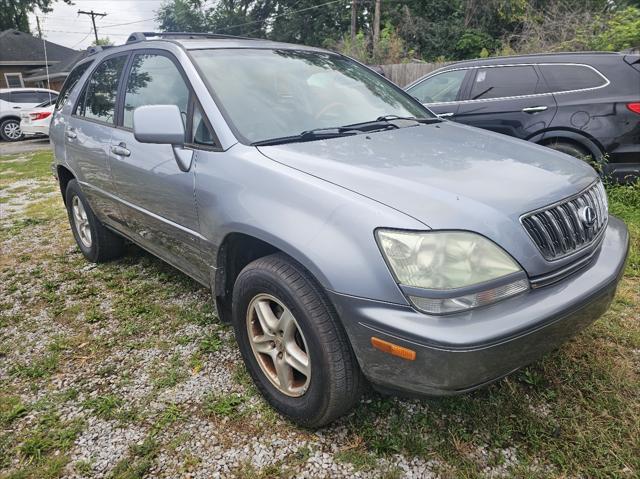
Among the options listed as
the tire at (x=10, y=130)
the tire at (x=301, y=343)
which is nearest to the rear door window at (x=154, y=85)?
the tire at (x=301, y=343)

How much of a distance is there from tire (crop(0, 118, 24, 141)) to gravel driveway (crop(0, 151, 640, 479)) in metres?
14.7

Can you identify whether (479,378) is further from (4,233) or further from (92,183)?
(4,233)

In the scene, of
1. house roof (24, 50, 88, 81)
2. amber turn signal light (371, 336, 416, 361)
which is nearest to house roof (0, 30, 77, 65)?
house roof (24, 50, 88, 81)

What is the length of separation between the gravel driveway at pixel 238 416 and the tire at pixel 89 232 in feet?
3.03

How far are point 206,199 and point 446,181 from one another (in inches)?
44.6

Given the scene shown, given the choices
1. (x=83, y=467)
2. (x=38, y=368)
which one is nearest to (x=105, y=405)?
(x=83, y=467)

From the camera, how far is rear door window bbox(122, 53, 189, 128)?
2.57 meters

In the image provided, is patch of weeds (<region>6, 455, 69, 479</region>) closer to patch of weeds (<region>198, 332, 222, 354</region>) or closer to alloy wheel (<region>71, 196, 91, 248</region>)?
patch of weeds (<region>198, 332, 222, 354</region>)

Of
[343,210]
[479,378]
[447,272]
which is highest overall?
[343,210]

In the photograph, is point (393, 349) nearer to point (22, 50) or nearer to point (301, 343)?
point (301, 343)

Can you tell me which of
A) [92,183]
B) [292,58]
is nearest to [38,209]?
[92,183]

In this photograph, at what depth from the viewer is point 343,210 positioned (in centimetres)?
169

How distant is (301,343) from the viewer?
6.57 ft

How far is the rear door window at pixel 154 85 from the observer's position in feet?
8.44
